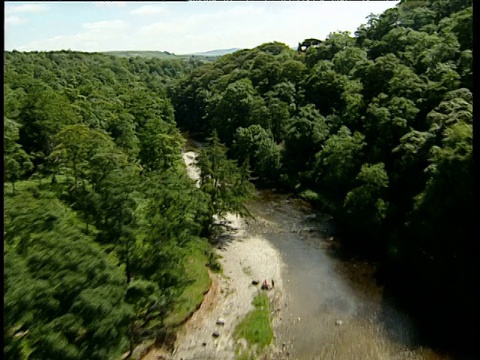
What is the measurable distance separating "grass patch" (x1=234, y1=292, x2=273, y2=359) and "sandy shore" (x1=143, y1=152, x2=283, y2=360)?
32 cm

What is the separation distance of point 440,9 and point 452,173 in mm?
37776

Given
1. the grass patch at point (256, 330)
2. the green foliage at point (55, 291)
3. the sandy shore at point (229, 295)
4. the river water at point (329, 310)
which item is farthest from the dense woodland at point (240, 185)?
the grass patch at point (256, 330)

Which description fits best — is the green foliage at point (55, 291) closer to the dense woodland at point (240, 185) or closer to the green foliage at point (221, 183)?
the dense woodland at point (240, 185)

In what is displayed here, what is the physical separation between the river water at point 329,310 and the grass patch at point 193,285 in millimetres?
4232

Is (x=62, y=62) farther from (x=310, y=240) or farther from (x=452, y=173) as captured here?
(x=452, y=173)

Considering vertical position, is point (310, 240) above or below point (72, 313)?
below

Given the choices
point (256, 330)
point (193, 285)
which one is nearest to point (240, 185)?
point (193, 285)

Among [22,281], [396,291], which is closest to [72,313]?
[22,281]

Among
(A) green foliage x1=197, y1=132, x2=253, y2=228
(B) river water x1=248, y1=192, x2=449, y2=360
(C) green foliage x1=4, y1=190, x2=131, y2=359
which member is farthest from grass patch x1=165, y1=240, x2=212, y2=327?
(C) green foliage x1=4, y1=190, x2=131, y2=359

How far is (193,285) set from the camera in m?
21.1

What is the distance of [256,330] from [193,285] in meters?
4.45

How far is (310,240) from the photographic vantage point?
27.8 meters

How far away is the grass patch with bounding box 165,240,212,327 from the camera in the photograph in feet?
61.4

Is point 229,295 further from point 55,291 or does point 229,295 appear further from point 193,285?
point 55,291
